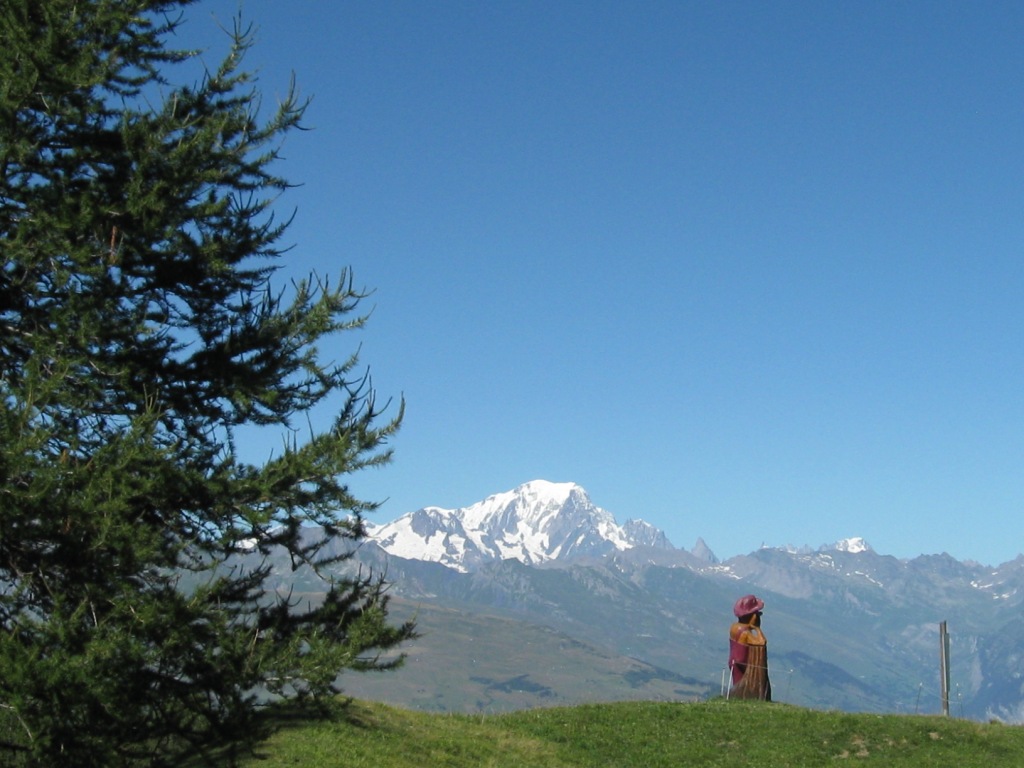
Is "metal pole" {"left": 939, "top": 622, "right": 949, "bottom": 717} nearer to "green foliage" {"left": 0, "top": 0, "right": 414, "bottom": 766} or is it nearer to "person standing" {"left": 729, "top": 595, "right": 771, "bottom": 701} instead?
"person standing" {"left": 729, "top": 595, "right": 771, "bottom": 701}

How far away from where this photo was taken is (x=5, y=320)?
66.5 ft

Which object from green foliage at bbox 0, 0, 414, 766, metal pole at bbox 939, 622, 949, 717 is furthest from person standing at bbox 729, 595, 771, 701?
green foliage at bbox 0, 0, 414, 766

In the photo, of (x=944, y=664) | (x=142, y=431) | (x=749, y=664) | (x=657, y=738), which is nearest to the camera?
(x=142, y=431)

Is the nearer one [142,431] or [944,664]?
[142,431]

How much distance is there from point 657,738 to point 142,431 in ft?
52.5

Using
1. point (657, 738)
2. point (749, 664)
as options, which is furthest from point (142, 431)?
point (749, 664)

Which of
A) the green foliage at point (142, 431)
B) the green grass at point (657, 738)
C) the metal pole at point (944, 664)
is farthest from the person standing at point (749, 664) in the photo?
the green foliage at point (142, 431)

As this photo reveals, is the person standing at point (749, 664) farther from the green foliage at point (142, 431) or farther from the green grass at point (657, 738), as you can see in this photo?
the green foliage at point (142, 431)

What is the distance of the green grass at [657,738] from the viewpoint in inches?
885

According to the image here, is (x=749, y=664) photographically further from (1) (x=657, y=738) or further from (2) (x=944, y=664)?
(1) (x=657, y=738)

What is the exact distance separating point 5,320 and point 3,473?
15.1 ft

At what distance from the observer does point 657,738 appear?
90.9ft

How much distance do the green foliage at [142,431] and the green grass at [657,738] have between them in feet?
8.43

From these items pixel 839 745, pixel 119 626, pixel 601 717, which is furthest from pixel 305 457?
pixel 839 745
